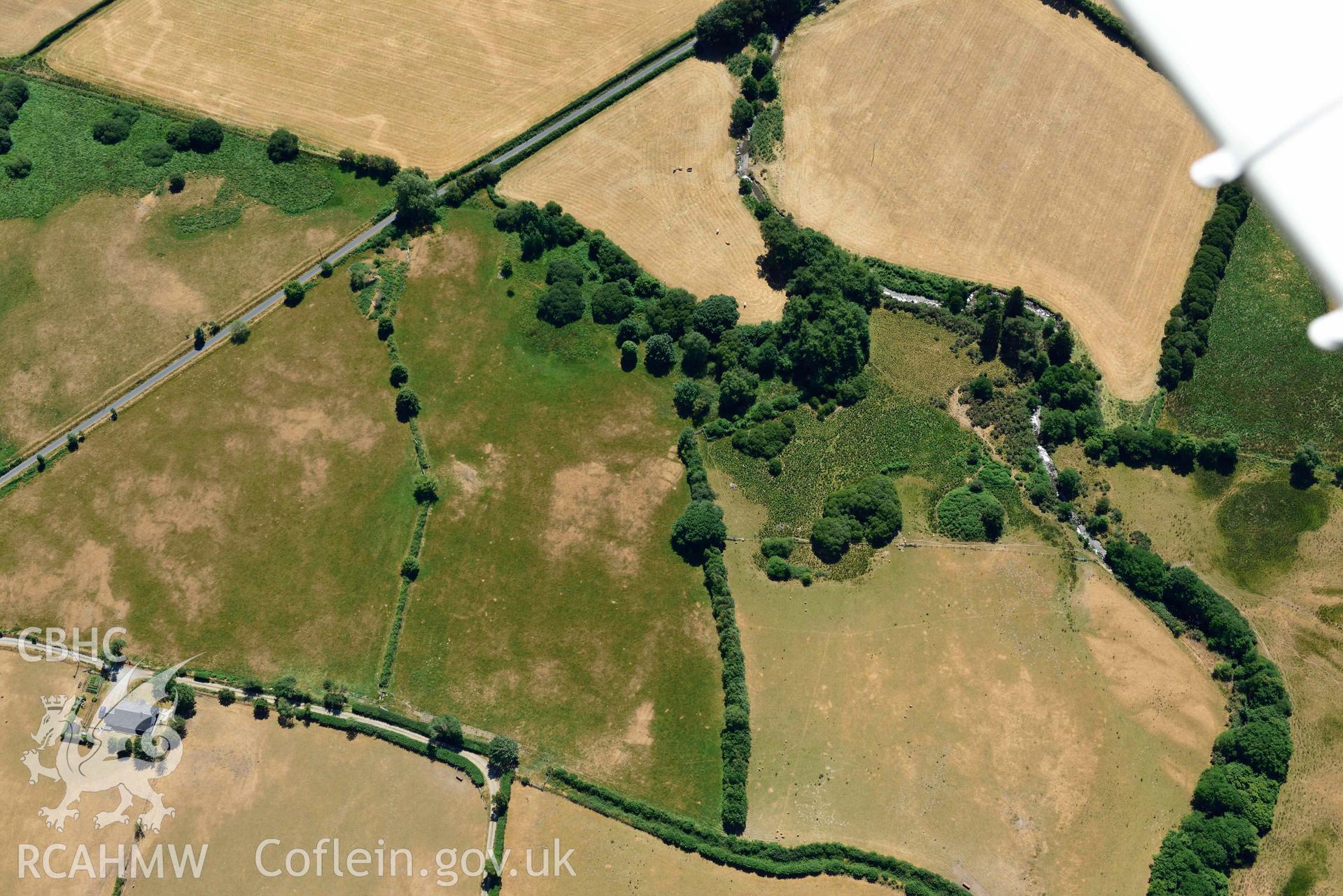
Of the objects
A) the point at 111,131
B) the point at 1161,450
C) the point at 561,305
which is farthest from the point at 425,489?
the point at 1161,450

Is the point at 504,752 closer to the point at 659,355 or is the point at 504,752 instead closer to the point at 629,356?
the point at 629,356

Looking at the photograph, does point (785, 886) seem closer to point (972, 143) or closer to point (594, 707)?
point (594, 707)

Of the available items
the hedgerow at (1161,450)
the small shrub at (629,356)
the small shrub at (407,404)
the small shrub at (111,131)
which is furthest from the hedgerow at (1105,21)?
the small shrub at (111,131)

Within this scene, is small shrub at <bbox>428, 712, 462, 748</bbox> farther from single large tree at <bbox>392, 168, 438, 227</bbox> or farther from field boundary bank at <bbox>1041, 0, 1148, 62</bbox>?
field boundary bank at <bbox>1041, 0, 1148, 62</bbox>

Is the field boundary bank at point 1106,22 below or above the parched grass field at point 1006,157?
above

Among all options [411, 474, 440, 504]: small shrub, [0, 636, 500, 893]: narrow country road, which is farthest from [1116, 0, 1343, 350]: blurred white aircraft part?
[0, 636, 500, 893]: narrow country road

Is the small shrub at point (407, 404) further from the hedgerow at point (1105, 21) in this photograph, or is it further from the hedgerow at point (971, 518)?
the hedgerow at point (1105, 21)
